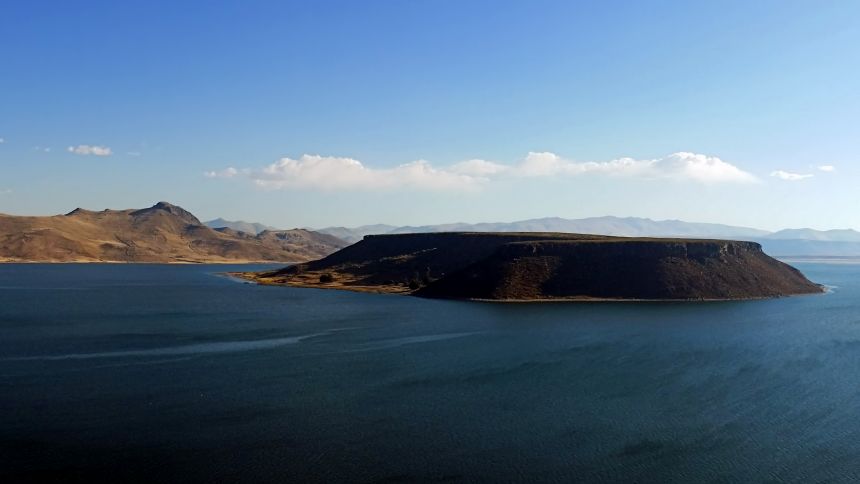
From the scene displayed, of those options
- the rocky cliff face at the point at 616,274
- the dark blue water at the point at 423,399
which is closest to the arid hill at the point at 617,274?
the rocky cliff face at the point at 616,274

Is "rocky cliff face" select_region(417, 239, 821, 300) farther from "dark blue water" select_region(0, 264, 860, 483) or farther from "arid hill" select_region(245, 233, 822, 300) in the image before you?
"dark blue water" select_region(0, 264, 860, 483)

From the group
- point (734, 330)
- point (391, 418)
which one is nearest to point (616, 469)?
point (391, 418)

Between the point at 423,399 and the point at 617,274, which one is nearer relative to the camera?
the point at 423,399

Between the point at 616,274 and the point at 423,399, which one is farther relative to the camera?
the point at 616,274

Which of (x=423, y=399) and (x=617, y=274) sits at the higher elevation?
(x=617, y=274)

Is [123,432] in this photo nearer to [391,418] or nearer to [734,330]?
[391,418]

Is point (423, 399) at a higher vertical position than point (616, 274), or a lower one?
lower

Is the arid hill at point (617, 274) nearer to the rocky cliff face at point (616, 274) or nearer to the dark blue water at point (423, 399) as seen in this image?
the rocky cliff face at point (616, 274)

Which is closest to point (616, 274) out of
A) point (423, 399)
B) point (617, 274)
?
point (617, 274)

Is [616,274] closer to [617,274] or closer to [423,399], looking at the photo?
[617,274]
